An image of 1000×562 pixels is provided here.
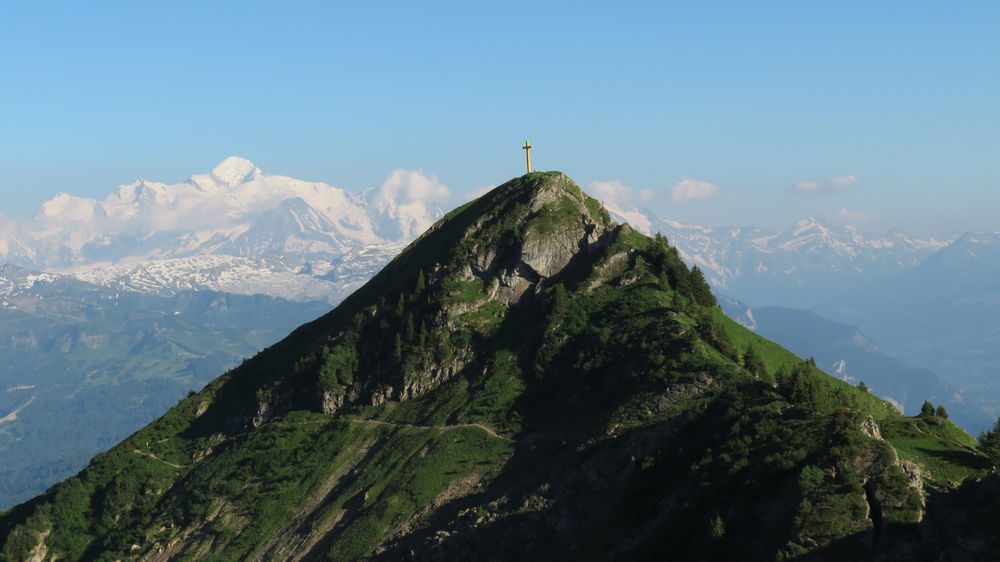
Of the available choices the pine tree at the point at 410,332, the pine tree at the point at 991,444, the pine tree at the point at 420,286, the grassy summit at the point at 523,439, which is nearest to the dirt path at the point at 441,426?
the grassy summit at the point at 523,439

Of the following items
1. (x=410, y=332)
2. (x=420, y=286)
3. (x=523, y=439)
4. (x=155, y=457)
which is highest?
(x=420, y=286)

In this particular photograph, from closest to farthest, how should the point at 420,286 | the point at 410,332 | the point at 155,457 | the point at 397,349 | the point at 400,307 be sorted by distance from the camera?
1. the point at 397,349
2. the point at 410,332
3. the point at 400,307
4. the point at 155,457
5. the point at 420,286

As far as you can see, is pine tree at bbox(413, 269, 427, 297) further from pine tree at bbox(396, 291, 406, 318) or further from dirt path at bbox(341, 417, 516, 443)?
dirt path at bbox(341, 417, 516, 443)

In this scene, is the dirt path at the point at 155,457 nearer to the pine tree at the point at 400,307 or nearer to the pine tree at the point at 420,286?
the pine tree at the point at 400,307

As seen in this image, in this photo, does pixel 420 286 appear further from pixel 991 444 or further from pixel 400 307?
pixel 991 444

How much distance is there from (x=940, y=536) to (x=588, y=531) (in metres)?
40.0

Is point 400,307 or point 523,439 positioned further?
point 400,307

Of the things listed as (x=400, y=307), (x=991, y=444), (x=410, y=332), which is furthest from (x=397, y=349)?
(x=991, y=444)

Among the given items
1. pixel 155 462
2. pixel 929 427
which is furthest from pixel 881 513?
pixel 155 462

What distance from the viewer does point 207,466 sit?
453 ft

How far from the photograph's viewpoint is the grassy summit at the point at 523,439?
2648 inches

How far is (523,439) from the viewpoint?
378ft

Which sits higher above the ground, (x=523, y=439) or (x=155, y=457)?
(x=523, y=439)

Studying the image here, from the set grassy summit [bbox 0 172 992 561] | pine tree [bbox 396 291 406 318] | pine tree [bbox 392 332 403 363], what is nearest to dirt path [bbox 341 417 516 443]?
grassy summit [bbox 0 172 992 561]
